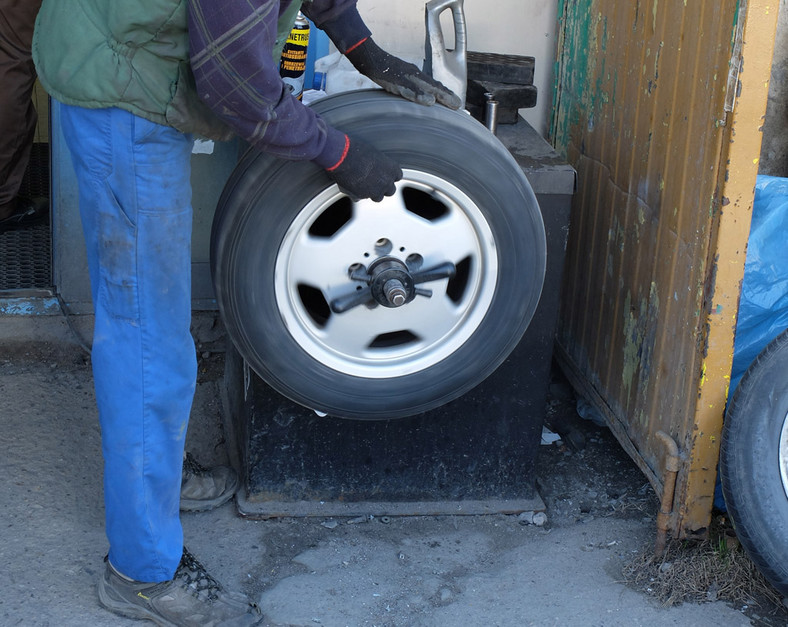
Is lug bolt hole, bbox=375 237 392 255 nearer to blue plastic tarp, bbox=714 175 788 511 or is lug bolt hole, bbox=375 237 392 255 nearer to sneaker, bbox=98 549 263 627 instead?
sneaker, bbox=98 549 263 627

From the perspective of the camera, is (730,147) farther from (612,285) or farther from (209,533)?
(209,533)

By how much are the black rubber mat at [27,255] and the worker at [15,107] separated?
0.21 feet

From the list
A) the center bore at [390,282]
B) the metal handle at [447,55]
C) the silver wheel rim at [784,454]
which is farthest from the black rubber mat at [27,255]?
the silver wheel rim at [784,454]

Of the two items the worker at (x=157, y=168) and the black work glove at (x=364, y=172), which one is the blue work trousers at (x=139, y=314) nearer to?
the worker at (x=157, y=168)

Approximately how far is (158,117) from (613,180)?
1.46 meters

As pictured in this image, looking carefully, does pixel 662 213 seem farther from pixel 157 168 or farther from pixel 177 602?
pixel 177 602

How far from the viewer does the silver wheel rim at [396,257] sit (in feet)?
7.36

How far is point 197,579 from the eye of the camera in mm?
2334

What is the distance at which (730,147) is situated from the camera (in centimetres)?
214

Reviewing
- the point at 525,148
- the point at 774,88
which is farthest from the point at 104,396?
the point at 774,88

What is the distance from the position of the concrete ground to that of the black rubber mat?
60 centimetres

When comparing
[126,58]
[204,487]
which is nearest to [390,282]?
[126,58]

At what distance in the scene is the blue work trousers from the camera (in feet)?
6.49

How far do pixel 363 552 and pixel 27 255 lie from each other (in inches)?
80.9
